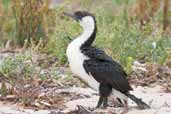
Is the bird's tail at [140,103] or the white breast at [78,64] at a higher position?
the white breast at [78,64]

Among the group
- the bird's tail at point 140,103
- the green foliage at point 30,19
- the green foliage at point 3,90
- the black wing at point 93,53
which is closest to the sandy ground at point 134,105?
the bird's tail at point 140,103

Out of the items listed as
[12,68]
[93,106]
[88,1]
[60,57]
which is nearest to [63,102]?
[93,106]

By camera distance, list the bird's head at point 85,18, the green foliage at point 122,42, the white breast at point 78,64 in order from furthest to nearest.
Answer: the green foliage at point 122,42 → the bird's head at point 85,18 → the white breast at point 78,64

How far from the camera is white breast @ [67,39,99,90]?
776cm

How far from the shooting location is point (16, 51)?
422 inches

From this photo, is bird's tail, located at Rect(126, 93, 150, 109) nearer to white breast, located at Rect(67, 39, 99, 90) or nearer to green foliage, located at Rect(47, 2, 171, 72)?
white breast, located at Rect(67, 39, 99, 90)

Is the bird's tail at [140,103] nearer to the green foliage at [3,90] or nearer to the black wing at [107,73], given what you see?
the black wing at [107,73]

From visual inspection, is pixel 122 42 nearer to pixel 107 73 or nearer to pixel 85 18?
pixel 85 18

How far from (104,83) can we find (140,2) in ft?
14.8

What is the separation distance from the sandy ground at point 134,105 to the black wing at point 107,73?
274 millimetres

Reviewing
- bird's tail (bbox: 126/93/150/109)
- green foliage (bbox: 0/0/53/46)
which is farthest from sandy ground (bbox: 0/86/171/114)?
green foliage (bbox: 0/0/53/46)

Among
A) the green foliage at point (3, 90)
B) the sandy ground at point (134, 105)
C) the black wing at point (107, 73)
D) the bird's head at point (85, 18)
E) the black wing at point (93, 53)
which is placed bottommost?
the sandy ground at point (134, 105)

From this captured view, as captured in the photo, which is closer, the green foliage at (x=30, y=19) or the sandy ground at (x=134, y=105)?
the sandy ground at (x=134, y=105)

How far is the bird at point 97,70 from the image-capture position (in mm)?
7777
